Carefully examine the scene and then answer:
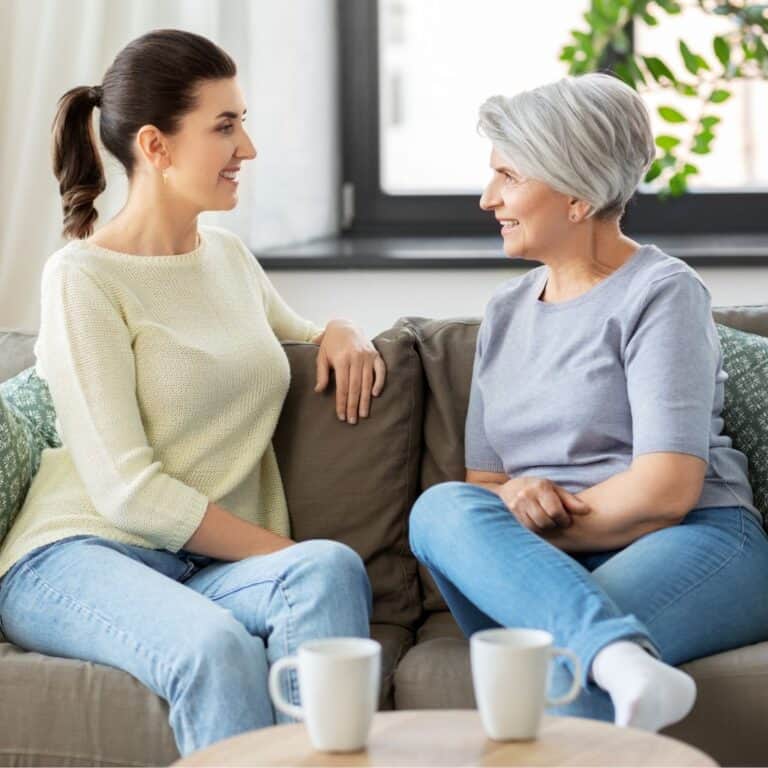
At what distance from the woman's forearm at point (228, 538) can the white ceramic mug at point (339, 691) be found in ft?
2.33

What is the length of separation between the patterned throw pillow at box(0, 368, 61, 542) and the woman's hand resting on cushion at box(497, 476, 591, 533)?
0.70 metres

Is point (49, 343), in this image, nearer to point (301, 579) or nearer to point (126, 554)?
point (126, 554)

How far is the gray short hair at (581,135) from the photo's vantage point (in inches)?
77.1

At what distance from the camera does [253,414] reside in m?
2.11

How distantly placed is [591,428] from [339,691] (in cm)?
81

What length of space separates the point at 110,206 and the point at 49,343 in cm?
122

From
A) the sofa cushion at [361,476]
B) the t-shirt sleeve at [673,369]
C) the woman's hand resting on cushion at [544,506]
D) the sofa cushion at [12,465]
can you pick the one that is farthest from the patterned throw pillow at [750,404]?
the sofa cushion at [12,465]

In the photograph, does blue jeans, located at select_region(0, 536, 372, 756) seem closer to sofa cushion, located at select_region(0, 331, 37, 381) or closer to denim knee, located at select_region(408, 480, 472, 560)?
denim knee, located at select_region(408, 480, 472, 560)

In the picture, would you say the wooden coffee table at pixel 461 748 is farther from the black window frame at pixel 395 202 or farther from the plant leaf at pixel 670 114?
the black window frame at pixel 395 202

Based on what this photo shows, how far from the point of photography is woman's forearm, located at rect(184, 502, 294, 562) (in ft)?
6.42

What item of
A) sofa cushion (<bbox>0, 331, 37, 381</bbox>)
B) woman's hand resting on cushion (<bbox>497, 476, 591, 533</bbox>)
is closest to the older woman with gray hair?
woman's hand resting on cushion (<bbox>497, 476, 591, 533</bbox>)

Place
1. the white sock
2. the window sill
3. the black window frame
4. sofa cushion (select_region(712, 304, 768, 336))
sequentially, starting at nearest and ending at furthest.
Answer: the white sock → sofa cushion (select_region(712, 304, 768, 336)) → the window sill → the black window frame

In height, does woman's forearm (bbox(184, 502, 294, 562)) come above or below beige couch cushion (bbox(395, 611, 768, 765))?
above

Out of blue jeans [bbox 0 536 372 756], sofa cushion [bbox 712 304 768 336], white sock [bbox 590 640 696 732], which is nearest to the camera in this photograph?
white sock [bbox 590 640 696 732]
